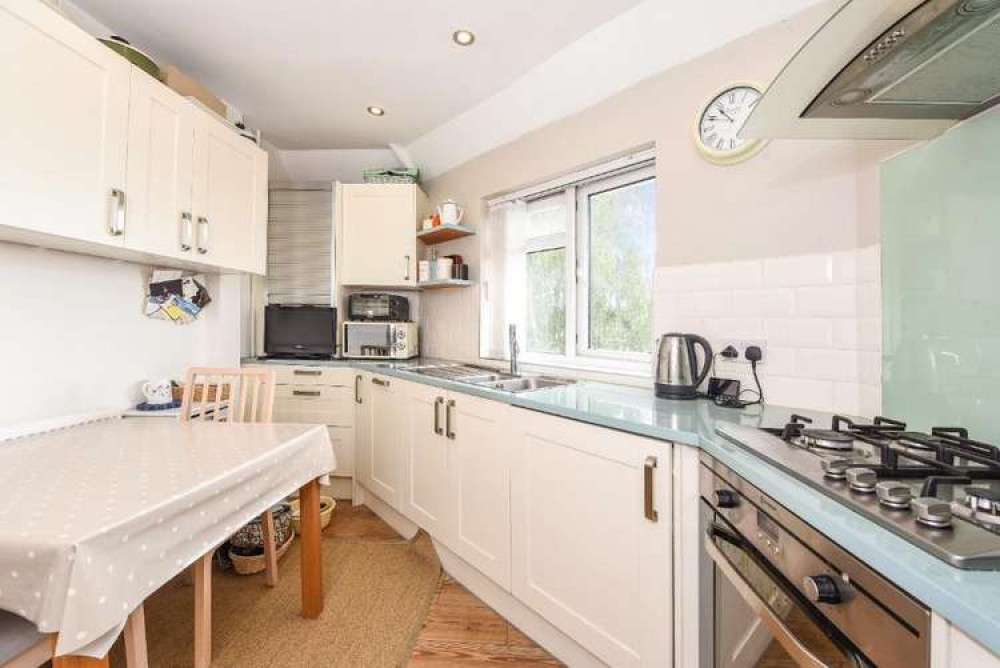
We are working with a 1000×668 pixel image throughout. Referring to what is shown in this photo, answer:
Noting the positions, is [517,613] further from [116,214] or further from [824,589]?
[116,214]

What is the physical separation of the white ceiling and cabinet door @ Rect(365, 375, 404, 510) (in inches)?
68.1

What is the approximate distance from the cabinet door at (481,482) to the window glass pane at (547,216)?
3.95 ft

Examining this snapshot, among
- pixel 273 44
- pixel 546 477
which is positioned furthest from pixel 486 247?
pixel 546 477

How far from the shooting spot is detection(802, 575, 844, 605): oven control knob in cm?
67

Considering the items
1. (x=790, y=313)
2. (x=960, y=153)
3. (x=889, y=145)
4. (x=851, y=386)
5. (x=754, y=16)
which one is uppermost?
(x=754, y=16)

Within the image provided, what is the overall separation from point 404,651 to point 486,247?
2198 millimetres

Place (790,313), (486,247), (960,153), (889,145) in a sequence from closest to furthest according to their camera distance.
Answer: (960,153) → (889,145) → (790,313) → (486,247)

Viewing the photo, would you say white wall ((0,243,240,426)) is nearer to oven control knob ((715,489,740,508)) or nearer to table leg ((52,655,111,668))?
table leg ((52,655,111,668))

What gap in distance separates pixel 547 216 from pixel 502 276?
18.9 inches

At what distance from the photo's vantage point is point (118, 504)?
38.4 inches

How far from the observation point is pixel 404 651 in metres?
1.59

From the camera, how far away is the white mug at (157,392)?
2.17 meters

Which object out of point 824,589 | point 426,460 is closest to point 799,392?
point 824,589

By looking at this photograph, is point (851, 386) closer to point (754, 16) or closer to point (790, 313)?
point (790, 313)
